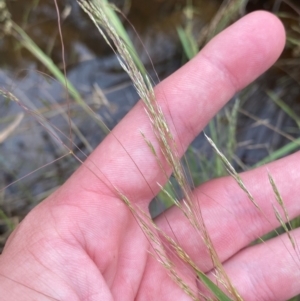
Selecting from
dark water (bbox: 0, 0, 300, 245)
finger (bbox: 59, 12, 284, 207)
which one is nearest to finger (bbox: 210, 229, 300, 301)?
finger (bbox: 59, 12, 284, 207)

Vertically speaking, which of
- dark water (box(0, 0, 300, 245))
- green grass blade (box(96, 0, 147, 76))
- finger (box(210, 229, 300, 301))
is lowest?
finger (box(210, 229, 300, 301))

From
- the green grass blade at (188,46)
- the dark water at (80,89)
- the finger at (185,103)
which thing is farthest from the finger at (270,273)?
the green grass blade at (188,46)

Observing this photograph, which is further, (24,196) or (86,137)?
(86,137)

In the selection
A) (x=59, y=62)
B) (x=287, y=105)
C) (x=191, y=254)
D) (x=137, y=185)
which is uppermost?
(x=59, y=62)

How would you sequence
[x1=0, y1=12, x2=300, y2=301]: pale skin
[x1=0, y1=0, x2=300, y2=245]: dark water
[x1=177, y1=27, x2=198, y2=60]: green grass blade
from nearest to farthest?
1. [x1=0, y1=12, x2=300, y2=301]: pale skin
2. [x1=177, y1=27, x2=198, y2=60]: green grass blade
3. [x1=0, y1=0, x2=300, y2=245]: dark water

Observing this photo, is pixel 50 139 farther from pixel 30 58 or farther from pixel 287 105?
pixel 287 105

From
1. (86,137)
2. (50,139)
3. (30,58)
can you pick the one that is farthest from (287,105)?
(30,58)

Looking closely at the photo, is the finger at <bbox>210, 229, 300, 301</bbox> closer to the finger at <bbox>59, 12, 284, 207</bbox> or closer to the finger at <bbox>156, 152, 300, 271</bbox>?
the finger at <bbox>156, 152, 300, 271</bbox>

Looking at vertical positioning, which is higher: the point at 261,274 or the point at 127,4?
the point at 127,4
